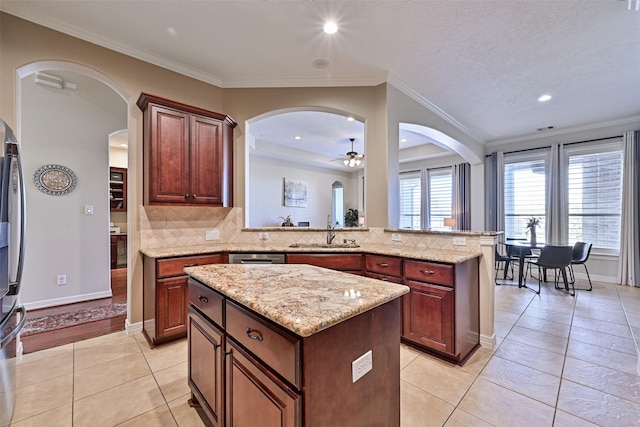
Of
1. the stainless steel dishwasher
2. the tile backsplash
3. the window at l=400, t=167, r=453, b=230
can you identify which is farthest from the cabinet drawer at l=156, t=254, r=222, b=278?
the window at l=400, t=167, r=453, b=230

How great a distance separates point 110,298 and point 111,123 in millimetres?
2593

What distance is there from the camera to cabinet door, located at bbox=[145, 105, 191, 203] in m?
2.67

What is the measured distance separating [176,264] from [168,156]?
1.11m

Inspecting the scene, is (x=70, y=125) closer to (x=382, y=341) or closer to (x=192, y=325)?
(x=192, y=325)

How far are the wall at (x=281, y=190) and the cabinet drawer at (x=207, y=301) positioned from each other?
5159 millimetres

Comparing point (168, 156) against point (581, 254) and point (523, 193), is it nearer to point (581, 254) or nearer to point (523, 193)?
point (581, 254)

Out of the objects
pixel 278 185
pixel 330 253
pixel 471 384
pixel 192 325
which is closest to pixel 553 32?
pixel 330 253

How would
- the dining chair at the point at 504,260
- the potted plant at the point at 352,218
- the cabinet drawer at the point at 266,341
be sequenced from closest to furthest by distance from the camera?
the cabinet drawer at the point at 266,341 < the dining chair at the point at 504,260 < the potted plant at the point at 352,218

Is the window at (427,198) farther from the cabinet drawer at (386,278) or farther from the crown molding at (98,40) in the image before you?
the crown molding at (98,40)

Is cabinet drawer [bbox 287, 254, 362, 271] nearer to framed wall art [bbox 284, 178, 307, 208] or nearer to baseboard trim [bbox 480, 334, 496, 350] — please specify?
baseboard trim [bbox 480, 334, 496, 350]

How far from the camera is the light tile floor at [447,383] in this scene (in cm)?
166

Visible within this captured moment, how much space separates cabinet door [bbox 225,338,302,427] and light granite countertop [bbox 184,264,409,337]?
0.23m

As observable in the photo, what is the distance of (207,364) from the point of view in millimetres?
1441

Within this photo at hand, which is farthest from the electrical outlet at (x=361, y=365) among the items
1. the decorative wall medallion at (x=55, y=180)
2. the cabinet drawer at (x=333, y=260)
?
the decorative wall medallion at (x=55, y=180)
